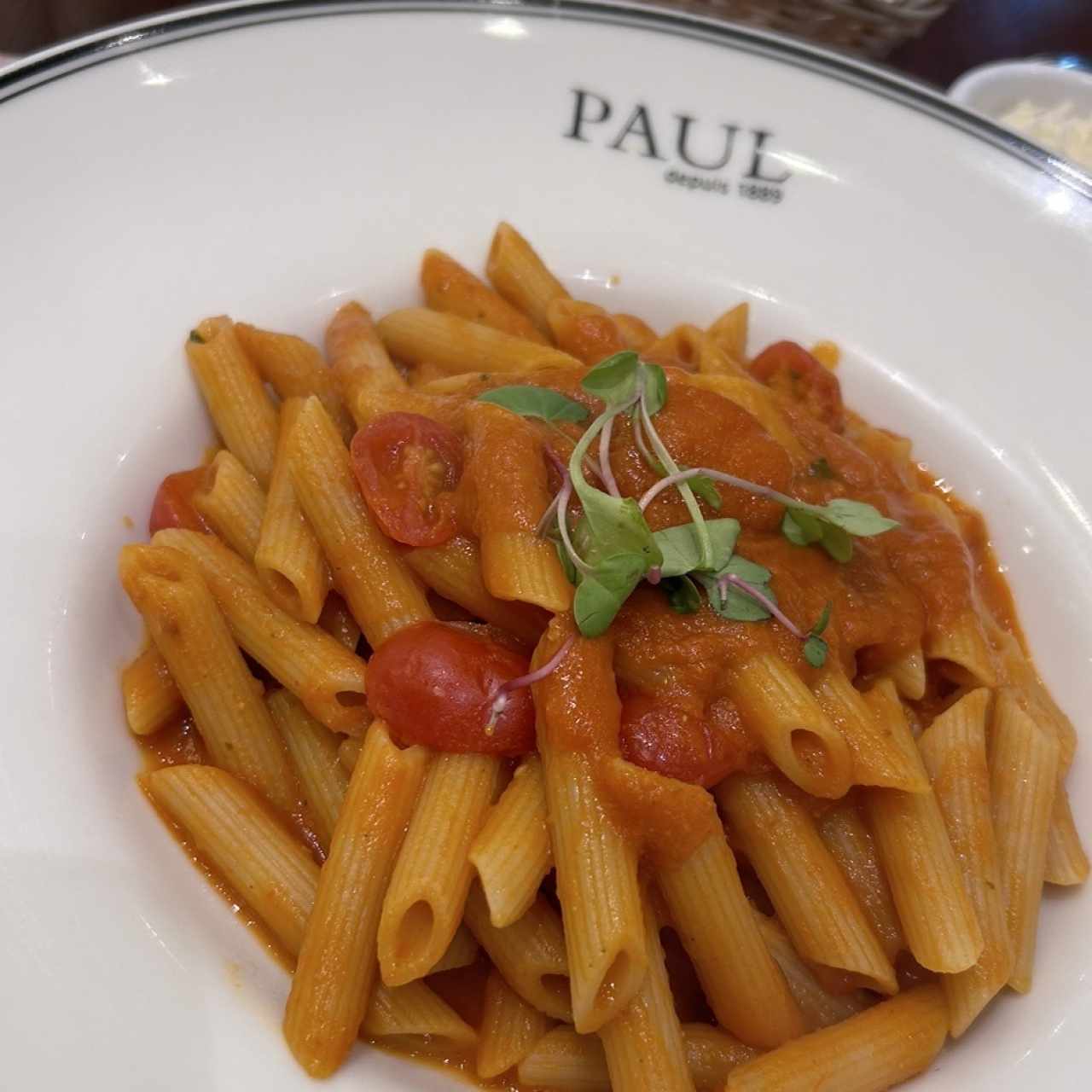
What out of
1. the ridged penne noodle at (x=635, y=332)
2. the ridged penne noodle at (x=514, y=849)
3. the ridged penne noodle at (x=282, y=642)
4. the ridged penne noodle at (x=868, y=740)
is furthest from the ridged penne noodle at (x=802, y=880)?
the ridged penne noodle at (x=635, y=332)

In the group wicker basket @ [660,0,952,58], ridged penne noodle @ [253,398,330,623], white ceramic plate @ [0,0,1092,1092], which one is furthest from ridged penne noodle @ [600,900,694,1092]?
wicker basket @ [660,0,952,58]

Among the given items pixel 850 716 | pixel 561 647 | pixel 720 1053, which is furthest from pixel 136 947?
pixel 850 716

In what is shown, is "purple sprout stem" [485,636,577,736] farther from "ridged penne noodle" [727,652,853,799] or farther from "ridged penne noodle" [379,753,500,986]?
"ridged penne noodle" [727,652,853,799]

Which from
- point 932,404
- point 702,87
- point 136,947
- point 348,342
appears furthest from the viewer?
point 702,87

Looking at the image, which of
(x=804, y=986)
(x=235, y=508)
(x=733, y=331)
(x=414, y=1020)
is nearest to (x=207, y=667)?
(x=235, y=508)

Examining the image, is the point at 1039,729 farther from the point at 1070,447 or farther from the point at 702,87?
the point at 702,87

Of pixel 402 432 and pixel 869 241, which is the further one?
pixel 869 241
